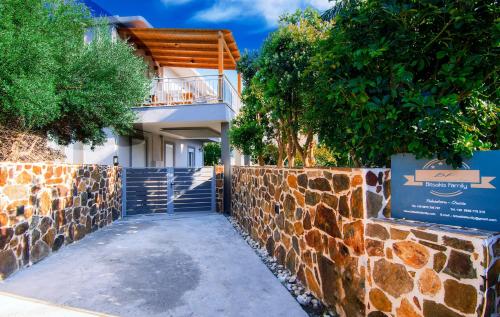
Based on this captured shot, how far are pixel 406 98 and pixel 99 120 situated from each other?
7474 millimetres

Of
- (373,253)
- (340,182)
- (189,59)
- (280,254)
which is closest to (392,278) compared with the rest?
(373,253)

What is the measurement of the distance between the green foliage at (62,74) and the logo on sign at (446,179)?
Result: 6.00 m

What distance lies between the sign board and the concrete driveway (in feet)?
6.11

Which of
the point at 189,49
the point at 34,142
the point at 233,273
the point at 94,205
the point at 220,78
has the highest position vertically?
the point at 189,49

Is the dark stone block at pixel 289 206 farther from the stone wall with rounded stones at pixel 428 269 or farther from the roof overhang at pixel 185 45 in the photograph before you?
the roof overhang at pixel 185 45

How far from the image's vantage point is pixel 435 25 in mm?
2719

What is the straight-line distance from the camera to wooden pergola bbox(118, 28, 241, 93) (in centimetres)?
1130

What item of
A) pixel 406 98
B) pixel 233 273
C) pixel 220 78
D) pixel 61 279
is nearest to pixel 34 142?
pixel 61 279

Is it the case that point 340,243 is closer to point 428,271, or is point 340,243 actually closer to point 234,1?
point 428,271

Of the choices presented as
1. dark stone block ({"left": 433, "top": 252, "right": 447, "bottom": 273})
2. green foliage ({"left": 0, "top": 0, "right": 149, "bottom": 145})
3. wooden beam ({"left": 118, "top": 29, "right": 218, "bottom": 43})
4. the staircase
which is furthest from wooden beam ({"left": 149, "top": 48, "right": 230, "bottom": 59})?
dark stone block ({"left": 433, "top": 252, "right": 447, "bottom": 273})

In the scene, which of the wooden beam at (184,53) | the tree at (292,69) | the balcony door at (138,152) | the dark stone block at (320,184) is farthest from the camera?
the wooden beam at (184,53)

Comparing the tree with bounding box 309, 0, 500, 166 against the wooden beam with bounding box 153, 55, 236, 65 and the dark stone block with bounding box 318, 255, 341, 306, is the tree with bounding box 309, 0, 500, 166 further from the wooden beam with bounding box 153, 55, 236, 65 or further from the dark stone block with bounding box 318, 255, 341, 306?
the wooden beam with bounding box 153, 55, 236, 65

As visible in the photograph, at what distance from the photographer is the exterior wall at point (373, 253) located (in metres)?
2.10

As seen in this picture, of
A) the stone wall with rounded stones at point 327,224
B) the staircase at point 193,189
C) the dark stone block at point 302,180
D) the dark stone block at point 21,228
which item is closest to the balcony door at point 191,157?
the staircase at point 193,189
